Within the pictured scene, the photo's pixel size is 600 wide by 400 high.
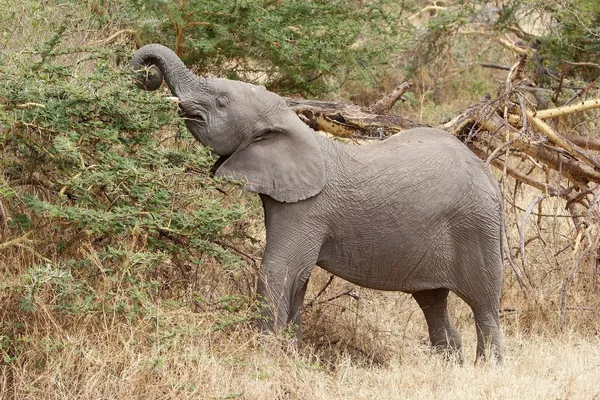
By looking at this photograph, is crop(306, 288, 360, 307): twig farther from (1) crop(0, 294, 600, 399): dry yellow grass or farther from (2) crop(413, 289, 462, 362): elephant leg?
(1) crop(0, 294, 600, 399): dry yellow grass

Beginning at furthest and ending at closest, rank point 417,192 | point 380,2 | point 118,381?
point 380,2, point 417,192, point 118,381

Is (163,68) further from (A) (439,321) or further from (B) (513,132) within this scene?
(B) (513,132)

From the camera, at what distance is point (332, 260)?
6039 millimetres

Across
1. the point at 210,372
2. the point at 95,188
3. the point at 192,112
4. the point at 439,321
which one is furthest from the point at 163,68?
the point at 439,321

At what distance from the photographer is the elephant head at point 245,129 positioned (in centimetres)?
568

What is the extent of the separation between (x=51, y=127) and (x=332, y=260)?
177 centimetres

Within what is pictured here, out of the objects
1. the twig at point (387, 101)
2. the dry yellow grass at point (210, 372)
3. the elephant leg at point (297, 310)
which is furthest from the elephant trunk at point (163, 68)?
the twig at point (387, 101)

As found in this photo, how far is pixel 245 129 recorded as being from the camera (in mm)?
5773

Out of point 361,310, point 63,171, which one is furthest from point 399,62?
point 63,171

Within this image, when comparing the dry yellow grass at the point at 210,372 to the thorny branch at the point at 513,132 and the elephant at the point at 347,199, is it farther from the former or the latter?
the thorny branch at the point at 513,132

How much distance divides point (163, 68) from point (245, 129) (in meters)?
0.56

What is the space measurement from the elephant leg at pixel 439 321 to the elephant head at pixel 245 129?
1.32 m

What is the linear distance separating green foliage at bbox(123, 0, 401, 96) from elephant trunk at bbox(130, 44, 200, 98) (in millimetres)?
2265

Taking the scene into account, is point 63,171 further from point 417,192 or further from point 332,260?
point 417,192
